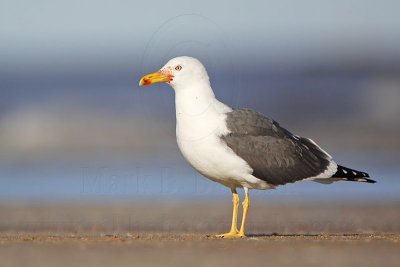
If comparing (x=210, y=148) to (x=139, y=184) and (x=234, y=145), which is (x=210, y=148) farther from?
(x=139, y=184)

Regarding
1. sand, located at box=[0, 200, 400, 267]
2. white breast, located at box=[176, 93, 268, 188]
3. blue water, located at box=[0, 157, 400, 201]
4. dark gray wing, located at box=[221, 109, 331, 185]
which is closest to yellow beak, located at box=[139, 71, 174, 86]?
white breast, located at box=[176, 93, 268, 188]

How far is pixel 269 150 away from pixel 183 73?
1.56 metres

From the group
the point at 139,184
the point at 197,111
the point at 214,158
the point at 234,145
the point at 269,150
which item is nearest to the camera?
the point at 214,158

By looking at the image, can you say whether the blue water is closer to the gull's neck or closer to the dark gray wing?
the dark gray wing

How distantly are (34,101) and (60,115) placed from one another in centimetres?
682

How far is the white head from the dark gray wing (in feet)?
2.53

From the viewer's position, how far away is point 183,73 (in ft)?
47.2

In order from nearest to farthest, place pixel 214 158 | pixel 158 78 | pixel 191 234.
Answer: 1. pixel 214 158
2. pixel 191 234
3. pixel 158 78

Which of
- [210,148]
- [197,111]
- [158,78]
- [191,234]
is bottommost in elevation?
[191,234]

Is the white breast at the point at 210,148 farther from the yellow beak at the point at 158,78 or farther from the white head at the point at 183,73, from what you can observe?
the yellow beak at the point at 158,78

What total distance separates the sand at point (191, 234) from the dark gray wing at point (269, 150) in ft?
2.73

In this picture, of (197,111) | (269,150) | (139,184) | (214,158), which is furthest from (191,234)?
(139,184)

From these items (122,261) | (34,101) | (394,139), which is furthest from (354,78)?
(122,261)

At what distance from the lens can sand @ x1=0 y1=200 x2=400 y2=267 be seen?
1080 centimetres
